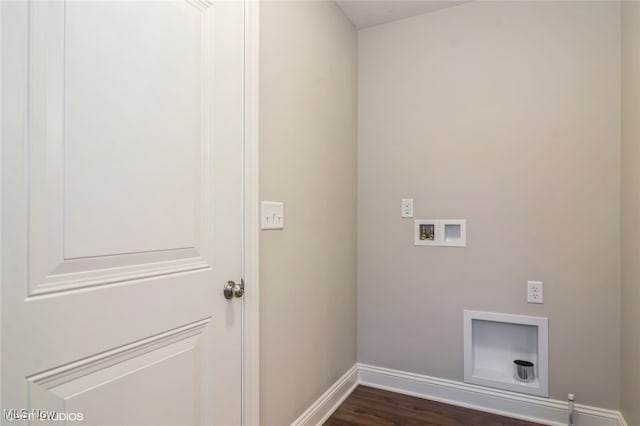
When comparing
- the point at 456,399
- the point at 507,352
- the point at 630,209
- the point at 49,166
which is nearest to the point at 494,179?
the point at 630,209

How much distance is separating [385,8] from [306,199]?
1.39m

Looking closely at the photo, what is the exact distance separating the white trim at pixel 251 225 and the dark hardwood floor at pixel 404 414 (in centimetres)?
83

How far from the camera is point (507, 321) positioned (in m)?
2.15

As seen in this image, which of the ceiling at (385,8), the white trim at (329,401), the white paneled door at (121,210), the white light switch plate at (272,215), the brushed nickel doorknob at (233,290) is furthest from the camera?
the ceiling at (385,8)

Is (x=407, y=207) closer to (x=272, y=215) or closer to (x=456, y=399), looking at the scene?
(x=272, y=215)

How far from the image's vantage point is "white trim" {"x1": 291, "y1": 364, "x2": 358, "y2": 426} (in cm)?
193

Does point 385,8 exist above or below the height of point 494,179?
above

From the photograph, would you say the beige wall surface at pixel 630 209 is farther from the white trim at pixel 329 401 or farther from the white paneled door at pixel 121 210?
the white paneled door at pixel 121 210

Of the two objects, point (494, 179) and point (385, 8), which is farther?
point (385, 8)

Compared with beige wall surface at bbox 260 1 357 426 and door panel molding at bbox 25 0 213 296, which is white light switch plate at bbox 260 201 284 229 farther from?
door panel molding at bbox 25 0 213 296

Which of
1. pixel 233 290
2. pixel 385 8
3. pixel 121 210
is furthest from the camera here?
pixel 385 8

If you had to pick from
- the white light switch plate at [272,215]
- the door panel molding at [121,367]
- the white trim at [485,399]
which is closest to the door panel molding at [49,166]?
the door panel molding at [121,367]

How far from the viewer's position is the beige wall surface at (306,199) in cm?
165

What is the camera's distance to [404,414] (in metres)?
2.14
